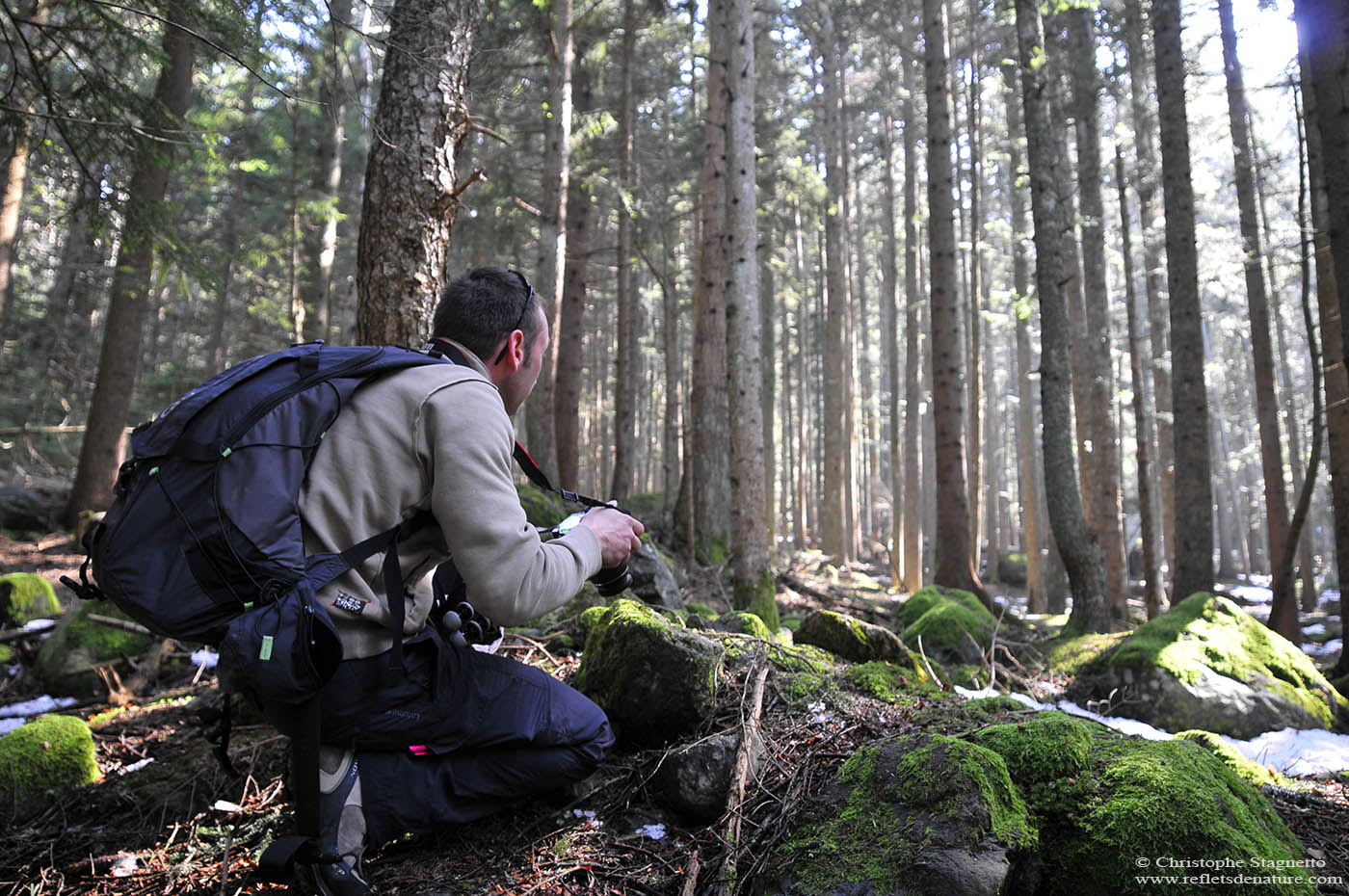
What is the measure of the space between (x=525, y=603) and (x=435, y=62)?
163 inches

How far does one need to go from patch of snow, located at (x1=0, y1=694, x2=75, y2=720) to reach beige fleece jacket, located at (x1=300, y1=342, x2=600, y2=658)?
4274mm

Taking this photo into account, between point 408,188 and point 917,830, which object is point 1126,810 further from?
point 408,188

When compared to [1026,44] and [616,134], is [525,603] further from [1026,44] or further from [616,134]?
[616,134]

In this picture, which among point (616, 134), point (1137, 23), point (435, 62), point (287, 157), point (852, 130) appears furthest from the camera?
point (852, 130)

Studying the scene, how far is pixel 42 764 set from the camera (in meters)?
3.50

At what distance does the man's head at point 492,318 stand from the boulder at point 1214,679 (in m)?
5.17

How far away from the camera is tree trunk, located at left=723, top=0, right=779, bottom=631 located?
7.38 metres

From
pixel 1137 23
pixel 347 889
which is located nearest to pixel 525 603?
pixel 347 889

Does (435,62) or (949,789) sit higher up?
(435,62)

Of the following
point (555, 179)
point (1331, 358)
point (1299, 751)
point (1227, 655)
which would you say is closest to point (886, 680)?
point (1299, 751)

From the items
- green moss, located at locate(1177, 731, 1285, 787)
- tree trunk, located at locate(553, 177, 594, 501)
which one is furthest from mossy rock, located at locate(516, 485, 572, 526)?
green moss, located at locate(1177, 731, 1285, 787)

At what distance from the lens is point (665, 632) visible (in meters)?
3.24

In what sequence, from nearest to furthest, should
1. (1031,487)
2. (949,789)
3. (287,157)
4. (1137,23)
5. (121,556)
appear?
(121,556) → (949,789) → (1137,23) → (1031,487) → (287,157)

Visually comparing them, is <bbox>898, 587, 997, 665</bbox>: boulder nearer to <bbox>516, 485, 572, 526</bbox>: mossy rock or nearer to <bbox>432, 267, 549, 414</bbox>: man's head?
<bbox>516, 485, 572, 526</bbox>: mossy rock
